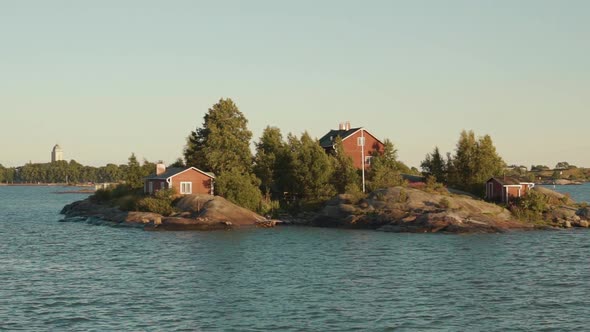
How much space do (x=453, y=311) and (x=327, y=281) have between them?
10.9 meters

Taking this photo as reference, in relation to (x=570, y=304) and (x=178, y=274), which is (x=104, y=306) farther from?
(x=570, y=304)

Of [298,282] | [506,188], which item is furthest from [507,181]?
[298,282]

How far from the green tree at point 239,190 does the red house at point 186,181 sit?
1.80 metres

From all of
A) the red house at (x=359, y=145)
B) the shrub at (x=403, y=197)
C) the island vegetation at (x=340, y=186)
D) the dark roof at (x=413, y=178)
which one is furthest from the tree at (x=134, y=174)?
the shrub at (x=403, y=197)

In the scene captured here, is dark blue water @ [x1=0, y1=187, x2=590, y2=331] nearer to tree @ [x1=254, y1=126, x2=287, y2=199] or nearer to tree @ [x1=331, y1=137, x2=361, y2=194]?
tree @ [x1=331, y1=137, x2=361, y2=194]

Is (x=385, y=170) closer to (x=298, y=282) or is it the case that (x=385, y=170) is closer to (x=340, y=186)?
(x=340, y=186)

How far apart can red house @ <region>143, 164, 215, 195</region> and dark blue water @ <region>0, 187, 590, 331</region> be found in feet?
59.5

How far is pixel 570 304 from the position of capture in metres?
37.9

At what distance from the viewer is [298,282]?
44.7 m

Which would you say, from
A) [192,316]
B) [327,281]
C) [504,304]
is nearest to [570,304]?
[504,304]

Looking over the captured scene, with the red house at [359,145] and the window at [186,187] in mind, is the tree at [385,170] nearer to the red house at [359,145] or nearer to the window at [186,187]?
the red house at [359,145]

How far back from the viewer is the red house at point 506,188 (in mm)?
83438

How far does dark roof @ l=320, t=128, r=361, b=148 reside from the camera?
103312 mm

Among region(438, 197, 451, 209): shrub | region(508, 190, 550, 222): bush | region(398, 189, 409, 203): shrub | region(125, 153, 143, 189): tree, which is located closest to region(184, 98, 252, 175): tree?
region(125, 153, 143, 189): tree
